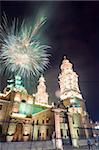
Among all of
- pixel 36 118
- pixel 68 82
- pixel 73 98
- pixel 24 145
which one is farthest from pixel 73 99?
pixel 24 145

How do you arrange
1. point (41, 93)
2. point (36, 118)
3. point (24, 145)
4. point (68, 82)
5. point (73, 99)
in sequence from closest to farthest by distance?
point (24, 145) → point (36, 118) → point (73, 99) → point (68, 82) → point (41, 93)

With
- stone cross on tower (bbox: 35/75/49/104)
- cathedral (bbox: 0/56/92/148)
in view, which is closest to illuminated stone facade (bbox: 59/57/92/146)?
cathedral (bbox: 0/56/92/148)

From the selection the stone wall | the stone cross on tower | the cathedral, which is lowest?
the stone wall

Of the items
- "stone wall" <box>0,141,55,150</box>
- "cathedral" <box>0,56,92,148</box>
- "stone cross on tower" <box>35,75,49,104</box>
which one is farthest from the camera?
"stone cross on tower" <box>35,75,49,104</box>

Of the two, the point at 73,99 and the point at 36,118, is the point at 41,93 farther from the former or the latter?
the point at 36,118

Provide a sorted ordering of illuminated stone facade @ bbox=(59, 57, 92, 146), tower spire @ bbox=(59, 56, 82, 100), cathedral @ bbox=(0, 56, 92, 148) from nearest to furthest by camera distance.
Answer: cathedral @ bbox=(0, 56, 92, 148) → illuminated stone facade @ bbox=(59, 57, 92, 146) → tower spire @ bbox=(59, 56, 82, 100)

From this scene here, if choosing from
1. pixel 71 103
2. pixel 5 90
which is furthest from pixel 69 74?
pixel 5 90

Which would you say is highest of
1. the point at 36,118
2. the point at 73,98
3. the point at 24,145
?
the point at 73,98

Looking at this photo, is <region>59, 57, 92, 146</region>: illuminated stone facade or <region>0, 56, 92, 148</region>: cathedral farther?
<region>59, 57, 92, 146</region>: illuminated stone facade

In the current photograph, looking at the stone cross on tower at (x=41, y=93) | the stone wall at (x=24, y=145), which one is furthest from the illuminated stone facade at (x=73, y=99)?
the stone wall at (x=24, y=145)

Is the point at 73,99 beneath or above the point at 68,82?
beneath

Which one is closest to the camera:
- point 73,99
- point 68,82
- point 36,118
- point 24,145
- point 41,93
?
point 24,145

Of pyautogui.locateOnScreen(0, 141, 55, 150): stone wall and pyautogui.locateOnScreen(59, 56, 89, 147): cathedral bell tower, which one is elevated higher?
pyautogui.locateOnScreen(59, 56, 89, 147): cathedral bell tower

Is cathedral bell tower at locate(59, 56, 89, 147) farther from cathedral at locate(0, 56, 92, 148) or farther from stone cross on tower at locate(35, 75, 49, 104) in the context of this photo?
stone cross on tower at locate(35, 75, 49, 104)
